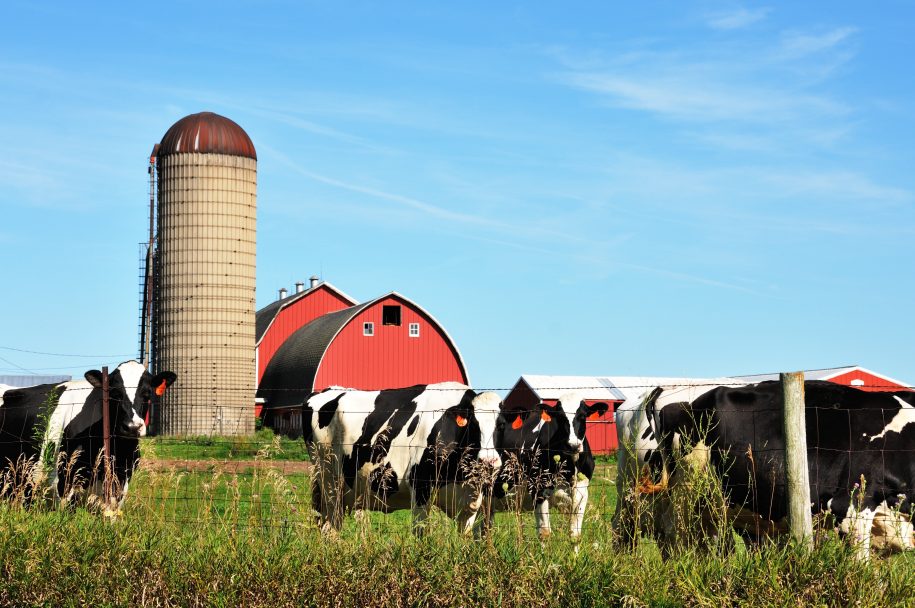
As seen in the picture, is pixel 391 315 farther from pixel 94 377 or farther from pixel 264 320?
pixel 94 377

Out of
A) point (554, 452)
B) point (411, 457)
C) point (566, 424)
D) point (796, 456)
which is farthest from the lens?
point (554, 452)

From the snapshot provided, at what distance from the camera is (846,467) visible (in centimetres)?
805

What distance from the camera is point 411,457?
33.3 ft

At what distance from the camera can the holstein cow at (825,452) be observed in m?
7.89

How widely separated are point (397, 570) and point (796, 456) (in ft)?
8.44

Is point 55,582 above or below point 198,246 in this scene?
below

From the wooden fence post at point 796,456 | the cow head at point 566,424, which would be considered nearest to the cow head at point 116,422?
the cow head at point 566,424

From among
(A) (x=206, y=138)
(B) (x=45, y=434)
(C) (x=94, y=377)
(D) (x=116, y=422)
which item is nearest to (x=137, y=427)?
(D) (x=116, y=422)

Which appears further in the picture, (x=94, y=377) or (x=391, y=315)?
(x=391, y=315)

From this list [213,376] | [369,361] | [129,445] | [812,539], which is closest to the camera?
[812,539]

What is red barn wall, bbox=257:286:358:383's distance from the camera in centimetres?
4172

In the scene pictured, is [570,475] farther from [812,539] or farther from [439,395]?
[812,539]

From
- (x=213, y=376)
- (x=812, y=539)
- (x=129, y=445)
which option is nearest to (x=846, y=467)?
(x=812, y=539)

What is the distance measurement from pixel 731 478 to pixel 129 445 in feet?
18.2
